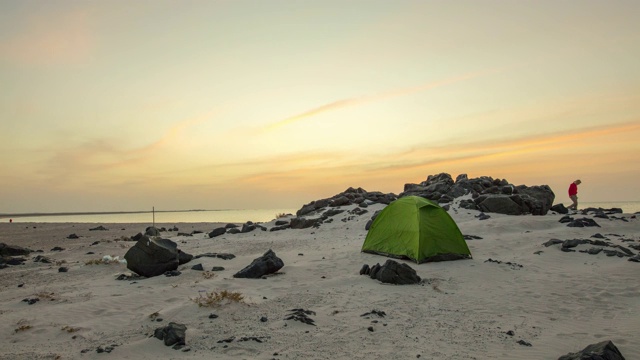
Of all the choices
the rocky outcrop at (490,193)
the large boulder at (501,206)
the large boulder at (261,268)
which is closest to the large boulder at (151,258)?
the large boulder at (261,268)

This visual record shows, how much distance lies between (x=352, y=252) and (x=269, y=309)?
840 centimetres

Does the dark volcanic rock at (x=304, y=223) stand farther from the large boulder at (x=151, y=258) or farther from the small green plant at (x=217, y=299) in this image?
the small green plant at (x=217, y=299)

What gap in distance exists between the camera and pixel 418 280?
1277 centimetres

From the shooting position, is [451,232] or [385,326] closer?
[385,326]

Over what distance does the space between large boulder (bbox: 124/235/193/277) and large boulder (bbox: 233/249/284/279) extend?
2972 mm

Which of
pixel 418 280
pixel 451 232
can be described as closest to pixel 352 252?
pixel 451 232

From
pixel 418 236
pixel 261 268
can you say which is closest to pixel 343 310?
pixel 261 268

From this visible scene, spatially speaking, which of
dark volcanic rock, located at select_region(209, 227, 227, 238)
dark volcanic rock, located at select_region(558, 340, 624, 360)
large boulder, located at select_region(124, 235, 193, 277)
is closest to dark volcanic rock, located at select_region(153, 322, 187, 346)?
large boulder, located at select_region(124, 235, 193, 277)

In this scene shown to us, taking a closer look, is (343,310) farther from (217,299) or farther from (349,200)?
(349,200)

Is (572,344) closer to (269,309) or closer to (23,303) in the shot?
(269,309)

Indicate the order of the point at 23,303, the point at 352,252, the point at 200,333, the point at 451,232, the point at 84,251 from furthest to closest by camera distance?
the point at 84,251 → the point at 352,252 → the point at 451,232 → the point at 23,303 → the point at 200,333

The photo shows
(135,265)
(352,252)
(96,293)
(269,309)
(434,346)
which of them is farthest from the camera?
(352,252)

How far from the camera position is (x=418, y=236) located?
15.9m

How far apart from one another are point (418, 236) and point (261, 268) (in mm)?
6340
